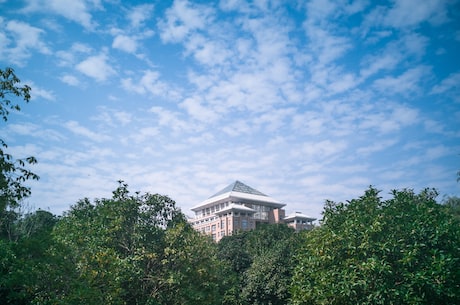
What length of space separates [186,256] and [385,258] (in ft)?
23.6

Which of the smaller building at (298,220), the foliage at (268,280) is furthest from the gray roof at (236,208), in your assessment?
the foliage at (268,280)

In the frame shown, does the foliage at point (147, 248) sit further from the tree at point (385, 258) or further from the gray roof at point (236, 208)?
the gray roof at point (236, 208)

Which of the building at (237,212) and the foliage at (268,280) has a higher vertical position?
the building at (237,212)

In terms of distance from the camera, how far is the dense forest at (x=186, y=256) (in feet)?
32.6

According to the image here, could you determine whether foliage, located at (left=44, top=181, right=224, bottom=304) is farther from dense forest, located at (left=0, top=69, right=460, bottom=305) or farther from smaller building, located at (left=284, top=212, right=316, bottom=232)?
smaller building, located at (left=284, top=212, right=316, bottom=232)

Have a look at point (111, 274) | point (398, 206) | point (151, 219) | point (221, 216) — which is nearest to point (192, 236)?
point (151, 219)

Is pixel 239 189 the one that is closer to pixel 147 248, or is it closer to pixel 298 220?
pixel 298 220

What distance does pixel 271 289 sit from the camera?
859 inches

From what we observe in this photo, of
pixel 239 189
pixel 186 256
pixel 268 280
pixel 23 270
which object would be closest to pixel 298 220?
pixel 239 189

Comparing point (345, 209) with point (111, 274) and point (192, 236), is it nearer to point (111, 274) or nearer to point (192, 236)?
point (192, 236)

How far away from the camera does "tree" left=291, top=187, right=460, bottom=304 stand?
10.3 meters

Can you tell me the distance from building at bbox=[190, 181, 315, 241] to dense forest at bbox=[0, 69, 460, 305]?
37280mm

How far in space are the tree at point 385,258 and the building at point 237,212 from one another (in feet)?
131

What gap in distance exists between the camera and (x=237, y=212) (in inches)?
2110
